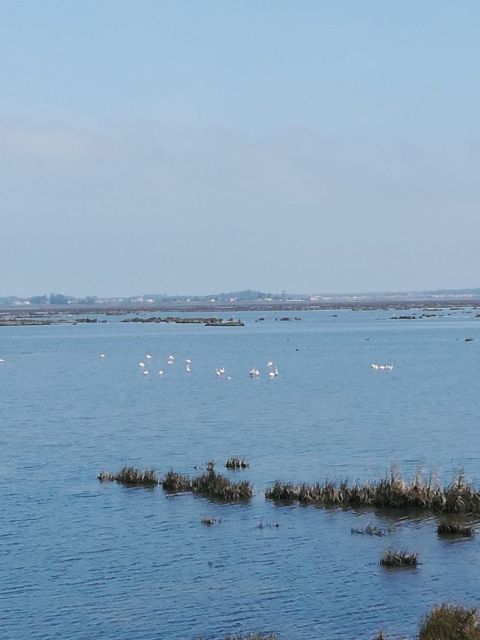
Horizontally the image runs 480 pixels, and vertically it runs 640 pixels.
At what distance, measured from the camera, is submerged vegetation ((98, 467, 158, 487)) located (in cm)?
2664

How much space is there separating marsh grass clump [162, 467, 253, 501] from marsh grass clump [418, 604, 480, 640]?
410 inches

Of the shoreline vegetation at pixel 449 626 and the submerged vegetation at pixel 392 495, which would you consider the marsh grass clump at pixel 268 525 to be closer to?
the submerged vegetation at pixel 392 495

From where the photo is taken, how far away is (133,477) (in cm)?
2680

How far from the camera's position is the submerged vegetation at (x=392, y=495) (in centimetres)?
2238

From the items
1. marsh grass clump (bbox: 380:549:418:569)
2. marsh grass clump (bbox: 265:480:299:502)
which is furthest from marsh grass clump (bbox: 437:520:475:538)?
marsh grass clump (bbox: 265:480:299:502)

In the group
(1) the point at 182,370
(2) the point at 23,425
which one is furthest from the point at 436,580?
(1) the point at 182,370

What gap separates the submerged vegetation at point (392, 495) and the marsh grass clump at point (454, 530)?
4.55 feet

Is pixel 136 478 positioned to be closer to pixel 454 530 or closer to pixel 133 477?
pixel 133 477

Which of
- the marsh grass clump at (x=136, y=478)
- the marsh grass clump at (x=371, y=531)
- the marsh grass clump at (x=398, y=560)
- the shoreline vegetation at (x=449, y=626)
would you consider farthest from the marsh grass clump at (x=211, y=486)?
the shoreline vegetation at (x=449, y=626)

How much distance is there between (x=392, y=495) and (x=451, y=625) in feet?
29.5

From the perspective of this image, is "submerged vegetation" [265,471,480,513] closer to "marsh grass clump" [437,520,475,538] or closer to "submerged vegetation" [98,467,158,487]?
"marsh grass clump" [437,520,475,538]

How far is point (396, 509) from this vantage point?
22797 millimetres

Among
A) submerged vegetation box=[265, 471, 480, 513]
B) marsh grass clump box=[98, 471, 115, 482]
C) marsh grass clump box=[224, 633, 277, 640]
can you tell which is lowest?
marsh grass clump box=[224, 633, 277, 640]

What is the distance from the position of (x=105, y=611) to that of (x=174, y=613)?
110cm
